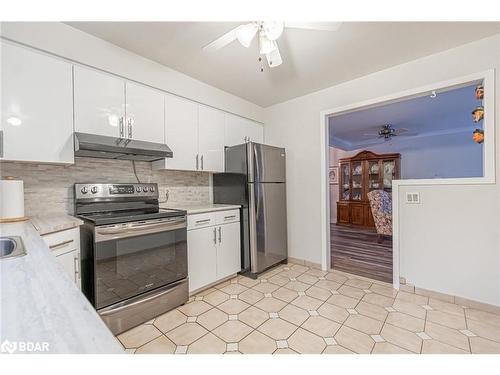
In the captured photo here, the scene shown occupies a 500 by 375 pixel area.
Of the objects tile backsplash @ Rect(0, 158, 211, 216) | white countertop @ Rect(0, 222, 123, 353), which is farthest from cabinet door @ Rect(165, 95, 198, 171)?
white countertop @ Rect(0, 222, 123, 353)

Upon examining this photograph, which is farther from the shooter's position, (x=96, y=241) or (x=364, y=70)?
(x=364, y=70)

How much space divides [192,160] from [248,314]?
166cm

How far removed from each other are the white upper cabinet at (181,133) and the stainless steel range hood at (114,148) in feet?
0.52

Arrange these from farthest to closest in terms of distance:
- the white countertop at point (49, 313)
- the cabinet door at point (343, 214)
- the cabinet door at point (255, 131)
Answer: the cabinet door at point (343, 214)
the cabinet door at point (255, 131)
the white countertop at point (49, 313)

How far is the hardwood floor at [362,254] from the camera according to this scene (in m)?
2.88

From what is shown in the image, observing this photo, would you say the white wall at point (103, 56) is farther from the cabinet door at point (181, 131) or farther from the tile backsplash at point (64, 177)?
the tile backsplash at point (64, 177)

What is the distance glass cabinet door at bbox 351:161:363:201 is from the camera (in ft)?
19.3

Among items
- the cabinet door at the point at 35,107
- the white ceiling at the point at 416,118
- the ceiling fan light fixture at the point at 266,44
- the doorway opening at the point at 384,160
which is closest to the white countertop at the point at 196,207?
the cabinet door at the point at 35,107

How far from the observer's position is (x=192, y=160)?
258 cm

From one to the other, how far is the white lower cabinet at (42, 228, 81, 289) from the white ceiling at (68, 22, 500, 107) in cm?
156

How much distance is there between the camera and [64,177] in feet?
6.23
